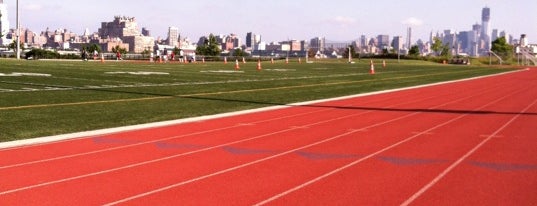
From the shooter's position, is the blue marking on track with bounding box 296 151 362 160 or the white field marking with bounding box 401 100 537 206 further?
the blue marking on track with bounding box 296 151 362 160

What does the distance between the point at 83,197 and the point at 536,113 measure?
13.7 m

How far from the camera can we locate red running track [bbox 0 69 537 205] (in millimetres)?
6230

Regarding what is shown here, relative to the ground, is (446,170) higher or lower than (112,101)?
lower

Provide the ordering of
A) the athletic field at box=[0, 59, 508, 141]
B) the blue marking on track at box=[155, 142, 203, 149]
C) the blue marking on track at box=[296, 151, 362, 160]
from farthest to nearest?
the athletic field at box=[0, 59, 508, 141]
the blue marking on track at box=[155, 142, 203, 149]
the blue marking on track at box=[296, 151, 362, 160]

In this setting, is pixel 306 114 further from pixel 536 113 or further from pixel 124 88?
pixel 124 88

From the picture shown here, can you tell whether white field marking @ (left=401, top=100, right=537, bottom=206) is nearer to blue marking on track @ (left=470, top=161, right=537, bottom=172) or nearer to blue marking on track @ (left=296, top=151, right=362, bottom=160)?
blue marking on track @ (left=470, top=161, right=537, bottom=172)

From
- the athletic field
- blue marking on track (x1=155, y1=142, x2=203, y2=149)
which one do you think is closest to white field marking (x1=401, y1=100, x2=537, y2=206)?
blue marking on track (x1=155, y1=142, x2=203, y2=149)

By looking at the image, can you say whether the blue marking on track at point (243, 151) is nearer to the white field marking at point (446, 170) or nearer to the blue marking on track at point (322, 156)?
the blue marking on track at point (322, 156)

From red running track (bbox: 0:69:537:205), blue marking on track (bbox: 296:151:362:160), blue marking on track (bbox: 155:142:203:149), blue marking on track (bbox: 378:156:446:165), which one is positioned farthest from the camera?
blue marking on track (bbox: 155:142:203:149)

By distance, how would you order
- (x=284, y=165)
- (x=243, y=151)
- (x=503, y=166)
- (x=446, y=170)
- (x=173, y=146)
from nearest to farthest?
(x=446, y=170) → (x=284, y=165) → (x=503, y=166) → (x=243, y=151) → (x=173, y=146)

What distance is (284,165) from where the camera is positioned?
26.3 feet

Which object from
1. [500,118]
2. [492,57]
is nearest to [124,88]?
[500,118]

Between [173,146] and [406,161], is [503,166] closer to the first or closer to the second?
[406,161]

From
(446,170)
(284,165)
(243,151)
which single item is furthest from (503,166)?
(243,151)
